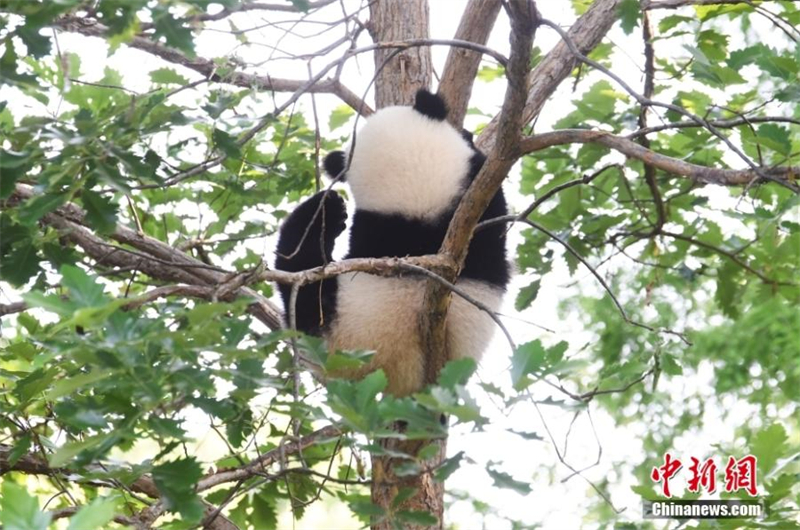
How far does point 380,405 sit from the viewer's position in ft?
5.84

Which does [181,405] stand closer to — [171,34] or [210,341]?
[210,341]

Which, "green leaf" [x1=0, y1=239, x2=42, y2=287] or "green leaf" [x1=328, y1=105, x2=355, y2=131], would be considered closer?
"green leaf" [x1=0, y1=239, x2=42, y2=287]

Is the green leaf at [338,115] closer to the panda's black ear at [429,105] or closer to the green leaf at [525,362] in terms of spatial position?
the panda's black ear at [429,105]

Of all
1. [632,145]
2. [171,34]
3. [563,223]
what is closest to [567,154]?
[563,223]

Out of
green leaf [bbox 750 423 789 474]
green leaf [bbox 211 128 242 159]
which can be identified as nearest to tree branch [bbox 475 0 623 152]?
green leaf [bbox 211 128 242 159]

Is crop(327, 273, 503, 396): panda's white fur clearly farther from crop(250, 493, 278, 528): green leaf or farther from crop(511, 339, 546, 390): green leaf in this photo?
crop(511, 339, 546, 390): green leaf

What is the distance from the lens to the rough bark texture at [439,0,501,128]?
3850mm

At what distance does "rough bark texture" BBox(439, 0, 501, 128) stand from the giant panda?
32cm

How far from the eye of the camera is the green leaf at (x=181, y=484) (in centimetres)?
194

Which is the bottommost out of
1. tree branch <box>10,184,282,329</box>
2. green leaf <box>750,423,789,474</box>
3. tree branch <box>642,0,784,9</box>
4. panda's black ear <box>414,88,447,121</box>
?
green leaf <box>750,423,789,474</box>

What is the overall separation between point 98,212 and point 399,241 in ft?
4.35

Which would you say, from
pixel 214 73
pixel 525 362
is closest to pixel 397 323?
pixel 214 73

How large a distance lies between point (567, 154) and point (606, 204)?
16.1 inches

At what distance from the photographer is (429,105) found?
3.57m
